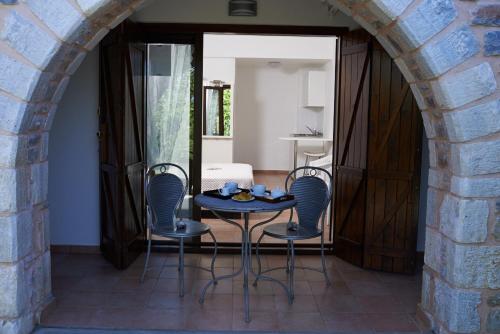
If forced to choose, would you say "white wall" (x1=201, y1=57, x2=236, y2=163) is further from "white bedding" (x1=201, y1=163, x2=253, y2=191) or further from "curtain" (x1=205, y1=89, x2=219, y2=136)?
"white bedding" (x1=201, y1=163, x2=253, y2=191)

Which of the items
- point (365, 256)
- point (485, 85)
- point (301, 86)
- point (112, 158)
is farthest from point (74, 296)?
point (301, 86)

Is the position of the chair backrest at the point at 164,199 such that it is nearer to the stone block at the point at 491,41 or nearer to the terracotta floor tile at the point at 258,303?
the terracotta floor tile at the point at 258,303

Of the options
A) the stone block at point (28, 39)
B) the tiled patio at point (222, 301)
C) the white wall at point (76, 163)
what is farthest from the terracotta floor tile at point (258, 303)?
the stone block at point (28, 39)

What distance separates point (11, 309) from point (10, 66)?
1.35 m

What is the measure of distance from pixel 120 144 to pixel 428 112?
8.36 feet

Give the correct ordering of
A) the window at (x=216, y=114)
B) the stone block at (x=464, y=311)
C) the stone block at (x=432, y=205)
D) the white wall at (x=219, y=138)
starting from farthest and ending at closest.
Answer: the window at (x=216, y=114) < the white wall at (x=219, y=138) < the stone block at (x=432, y=205) < the stone block at (x=464, y=311)

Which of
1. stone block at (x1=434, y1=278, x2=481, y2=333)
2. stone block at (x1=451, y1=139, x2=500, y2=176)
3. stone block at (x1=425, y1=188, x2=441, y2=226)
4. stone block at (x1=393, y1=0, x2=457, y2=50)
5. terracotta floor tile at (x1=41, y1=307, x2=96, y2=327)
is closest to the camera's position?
stone block at (x1=393, y1=0, x2=457, y2=50)

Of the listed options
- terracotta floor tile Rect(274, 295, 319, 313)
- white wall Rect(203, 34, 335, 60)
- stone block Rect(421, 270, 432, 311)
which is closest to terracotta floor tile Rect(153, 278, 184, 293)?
terracotta floor tile Rect(274, 295, 319, 313)

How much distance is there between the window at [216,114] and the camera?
9.79 metres

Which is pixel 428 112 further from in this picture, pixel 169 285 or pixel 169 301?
pixel 169 285

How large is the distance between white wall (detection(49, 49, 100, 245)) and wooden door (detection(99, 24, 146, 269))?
215 millimetres

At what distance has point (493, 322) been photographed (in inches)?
114

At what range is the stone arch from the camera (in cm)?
271

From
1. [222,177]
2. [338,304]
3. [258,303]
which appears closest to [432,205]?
[338,304]
